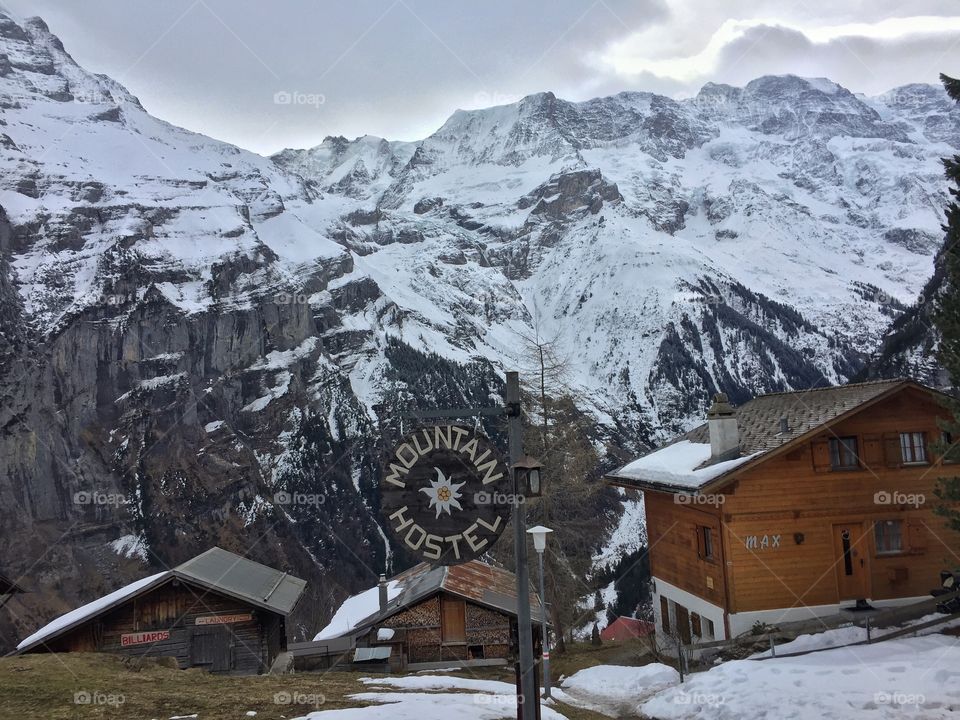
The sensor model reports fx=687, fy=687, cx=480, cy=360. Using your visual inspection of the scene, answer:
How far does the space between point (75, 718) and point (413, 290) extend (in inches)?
6855

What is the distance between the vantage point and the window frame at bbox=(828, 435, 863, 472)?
19062 mm

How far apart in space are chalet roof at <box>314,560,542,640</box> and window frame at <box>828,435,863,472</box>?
10645mm

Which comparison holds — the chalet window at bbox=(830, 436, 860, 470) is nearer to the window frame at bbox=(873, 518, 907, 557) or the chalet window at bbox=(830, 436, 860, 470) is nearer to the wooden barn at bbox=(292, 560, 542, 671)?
the window frame at bbox=(873, 518, 907, 557)

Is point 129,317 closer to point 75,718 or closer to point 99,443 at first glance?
point 99,443

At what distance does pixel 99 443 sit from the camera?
10775 centimetres

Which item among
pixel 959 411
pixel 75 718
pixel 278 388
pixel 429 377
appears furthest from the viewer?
pixel 429 377

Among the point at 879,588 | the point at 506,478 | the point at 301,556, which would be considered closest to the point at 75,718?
the point at 506,478
